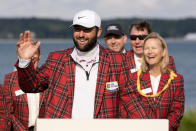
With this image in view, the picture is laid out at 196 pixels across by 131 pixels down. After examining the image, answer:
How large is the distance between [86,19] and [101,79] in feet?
1.73

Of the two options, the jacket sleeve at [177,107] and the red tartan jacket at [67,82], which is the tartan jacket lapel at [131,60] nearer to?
the jacket sleeve at [177,107]

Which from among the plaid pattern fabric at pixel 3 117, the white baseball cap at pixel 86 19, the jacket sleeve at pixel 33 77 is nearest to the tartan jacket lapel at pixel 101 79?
the white baseball cap at pixel 86 19

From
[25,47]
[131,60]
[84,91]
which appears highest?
[25,47]

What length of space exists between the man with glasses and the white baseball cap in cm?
102

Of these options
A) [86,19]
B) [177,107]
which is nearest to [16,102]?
[86,19]

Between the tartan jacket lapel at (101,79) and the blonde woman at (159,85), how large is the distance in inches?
22.4

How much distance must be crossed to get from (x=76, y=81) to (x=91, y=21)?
53cm

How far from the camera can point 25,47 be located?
4.72m

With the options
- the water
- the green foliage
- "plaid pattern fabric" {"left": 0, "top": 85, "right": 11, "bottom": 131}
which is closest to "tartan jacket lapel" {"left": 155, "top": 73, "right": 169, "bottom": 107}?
"plaid pattern fabric" {"left": 0, "top": 85, "right": 11, "bottom": 131}

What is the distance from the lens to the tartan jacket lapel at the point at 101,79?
193 inches

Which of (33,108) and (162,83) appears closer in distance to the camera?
(162,83)

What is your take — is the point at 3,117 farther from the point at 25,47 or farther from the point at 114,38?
the point at 114,38

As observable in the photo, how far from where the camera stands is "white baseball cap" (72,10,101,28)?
4891mm

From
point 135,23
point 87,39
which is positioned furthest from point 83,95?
point 135,23
